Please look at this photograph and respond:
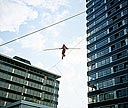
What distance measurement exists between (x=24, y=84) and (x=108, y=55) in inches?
1282

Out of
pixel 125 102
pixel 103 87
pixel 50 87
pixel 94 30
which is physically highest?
pixel 94 30

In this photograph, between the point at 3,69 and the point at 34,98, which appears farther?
the point at 34,98

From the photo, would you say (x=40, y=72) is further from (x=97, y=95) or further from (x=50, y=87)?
(x=97, y=95)

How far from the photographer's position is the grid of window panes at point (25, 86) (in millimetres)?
66750

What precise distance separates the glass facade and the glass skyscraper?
906 inches

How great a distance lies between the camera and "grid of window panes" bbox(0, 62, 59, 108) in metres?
66.8

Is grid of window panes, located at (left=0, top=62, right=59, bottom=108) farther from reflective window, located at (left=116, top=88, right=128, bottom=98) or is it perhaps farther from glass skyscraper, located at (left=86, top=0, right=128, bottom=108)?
reflective window, located at (left=116, top=88, right=128, bottom=98)

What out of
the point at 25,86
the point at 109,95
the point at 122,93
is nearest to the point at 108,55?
the point at 109,95

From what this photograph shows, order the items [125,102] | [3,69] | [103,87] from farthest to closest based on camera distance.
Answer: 1. [3,69]
2. [103,87]
3. [125,102]

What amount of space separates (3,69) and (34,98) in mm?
14088

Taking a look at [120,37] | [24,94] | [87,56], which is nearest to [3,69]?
[24,94]

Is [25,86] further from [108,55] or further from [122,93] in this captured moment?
[122,93]

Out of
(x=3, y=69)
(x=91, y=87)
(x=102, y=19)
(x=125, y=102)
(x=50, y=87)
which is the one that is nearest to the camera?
(x=125, y=102)

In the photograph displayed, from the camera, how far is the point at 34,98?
238 feet
